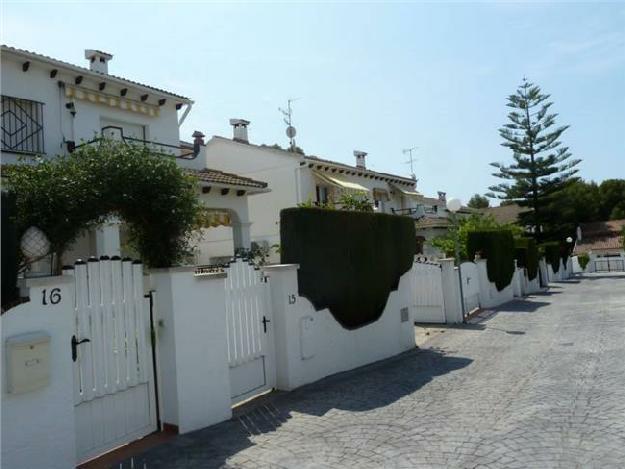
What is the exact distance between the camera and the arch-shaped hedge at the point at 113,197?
5.54m

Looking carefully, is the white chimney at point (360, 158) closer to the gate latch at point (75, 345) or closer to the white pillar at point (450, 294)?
the white pillar at point (450, 294)

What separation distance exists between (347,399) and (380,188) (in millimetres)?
26869

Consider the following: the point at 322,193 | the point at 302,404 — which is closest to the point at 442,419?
the point at 302,404

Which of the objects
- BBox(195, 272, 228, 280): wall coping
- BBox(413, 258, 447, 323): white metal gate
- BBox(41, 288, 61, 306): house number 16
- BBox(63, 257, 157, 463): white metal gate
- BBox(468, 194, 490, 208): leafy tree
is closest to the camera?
BBox(41, 288, 61, 306): house number 16

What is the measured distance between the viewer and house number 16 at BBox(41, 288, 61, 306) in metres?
4.52

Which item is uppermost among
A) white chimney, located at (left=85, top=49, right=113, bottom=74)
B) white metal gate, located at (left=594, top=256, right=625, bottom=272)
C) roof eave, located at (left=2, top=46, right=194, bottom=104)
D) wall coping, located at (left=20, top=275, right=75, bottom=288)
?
white chimney, located at (left=85, top=49, right=113, bottom=74)

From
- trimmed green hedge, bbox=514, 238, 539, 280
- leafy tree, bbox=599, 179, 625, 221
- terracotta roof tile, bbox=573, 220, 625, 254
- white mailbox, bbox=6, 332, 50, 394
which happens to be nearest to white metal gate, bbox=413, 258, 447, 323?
white mailbox, bbox=6, 332, 50, 394

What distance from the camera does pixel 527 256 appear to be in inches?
1102

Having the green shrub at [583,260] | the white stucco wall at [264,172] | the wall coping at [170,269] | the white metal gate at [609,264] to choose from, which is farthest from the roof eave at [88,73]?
the white metal gate at [609,264]

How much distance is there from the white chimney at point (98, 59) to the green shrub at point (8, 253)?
13.7m

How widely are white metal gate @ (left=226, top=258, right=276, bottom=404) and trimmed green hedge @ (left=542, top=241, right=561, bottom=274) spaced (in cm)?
3301

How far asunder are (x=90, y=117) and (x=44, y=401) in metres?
11.7

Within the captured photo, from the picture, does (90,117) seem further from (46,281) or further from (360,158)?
(360,158)

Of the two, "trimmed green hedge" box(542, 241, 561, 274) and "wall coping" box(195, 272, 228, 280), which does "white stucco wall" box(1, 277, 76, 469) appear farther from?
"trimmed green hedge" box(542, 241, 561, 274)
